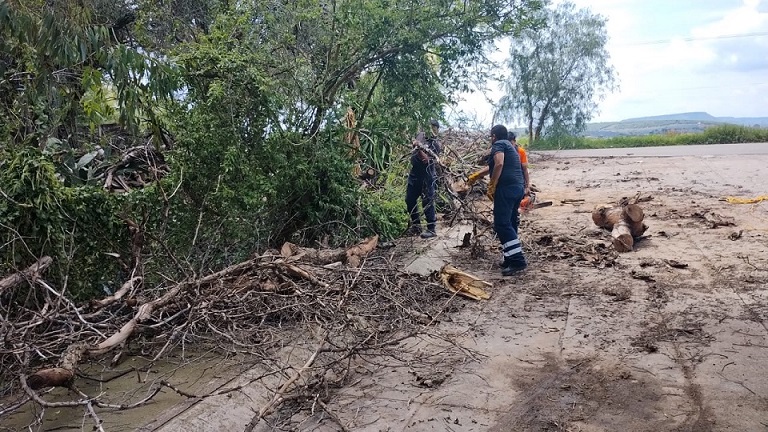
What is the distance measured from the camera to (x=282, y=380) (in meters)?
4.60

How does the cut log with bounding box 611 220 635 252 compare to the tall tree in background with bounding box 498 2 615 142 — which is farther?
the tall tree in background with bounding box 498 2 615 142

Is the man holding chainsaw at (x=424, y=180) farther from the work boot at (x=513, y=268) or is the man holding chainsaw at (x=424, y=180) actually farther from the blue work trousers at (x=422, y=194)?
the work boot at (x=513, y=268)

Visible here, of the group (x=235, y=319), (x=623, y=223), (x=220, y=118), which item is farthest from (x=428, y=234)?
(x=235, y=319)

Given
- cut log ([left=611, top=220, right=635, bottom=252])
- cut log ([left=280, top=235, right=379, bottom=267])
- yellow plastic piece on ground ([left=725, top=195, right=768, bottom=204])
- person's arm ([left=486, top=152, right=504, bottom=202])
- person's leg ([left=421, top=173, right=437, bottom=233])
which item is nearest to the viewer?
cut log ([left=280, top=235, right=379, bottom=267])

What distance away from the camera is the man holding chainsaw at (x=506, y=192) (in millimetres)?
7773

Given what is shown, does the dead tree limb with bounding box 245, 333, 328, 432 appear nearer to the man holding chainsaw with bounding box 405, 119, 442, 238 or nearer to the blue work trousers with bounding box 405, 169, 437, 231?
the man holding chainsaw with bounding box 405, 119, 442, 238

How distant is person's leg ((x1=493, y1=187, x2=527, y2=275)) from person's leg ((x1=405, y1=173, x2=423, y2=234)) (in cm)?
196

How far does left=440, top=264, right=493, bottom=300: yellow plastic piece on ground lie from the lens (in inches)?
268

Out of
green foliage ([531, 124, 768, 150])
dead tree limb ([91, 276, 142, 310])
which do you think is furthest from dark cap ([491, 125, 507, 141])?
green foliage ([531, 124, 768, 150])

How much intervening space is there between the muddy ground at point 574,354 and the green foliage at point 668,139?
2622 cm

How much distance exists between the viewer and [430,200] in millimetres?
9617

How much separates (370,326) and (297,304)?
2.24 feet

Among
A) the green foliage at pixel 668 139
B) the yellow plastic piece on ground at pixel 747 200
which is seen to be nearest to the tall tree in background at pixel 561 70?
the green foliage at pixel 668 139

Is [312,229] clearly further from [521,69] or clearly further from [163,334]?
[521,69]
